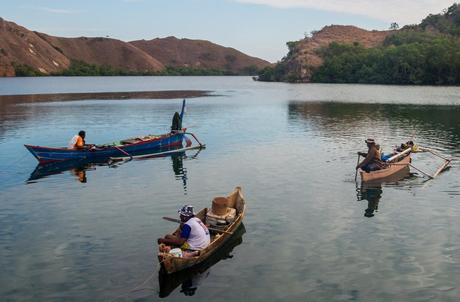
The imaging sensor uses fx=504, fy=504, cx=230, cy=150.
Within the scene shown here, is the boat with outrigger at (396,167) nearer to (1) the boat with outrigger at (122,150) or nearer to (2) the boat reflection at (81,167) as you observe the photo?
(2) the boat reflection at (81,167)

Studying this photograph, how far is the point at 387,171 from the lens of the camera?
3234 cm

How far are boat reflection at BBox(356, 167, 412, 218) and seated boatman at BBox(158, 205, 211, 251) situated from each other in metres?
10.3

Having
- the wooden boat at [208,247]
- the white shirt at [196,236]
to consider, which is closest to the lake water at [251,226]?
the wooden boat at [208,247]

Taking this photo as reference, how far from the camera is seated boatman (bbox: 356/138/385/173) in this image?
31.5 m

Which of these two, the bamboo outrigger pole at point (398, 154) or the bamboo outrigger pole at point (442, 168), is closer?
the bamboo outrigger pole at point (398, 154)

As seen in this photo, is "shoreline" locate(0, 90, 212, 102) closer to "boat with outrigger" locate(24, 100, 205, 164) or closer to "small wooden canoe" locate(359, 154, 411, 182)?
"boat with outrigger" locate(24, 100, 205, 164)

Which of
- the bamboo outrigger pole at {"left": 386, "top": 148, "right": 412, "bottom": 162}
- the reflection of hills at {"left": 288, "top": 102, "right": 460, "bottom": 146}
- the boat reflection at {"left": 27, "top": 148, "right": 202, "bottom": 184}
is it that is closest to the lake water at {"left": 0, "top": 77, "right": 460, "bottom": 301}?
the boat reflection at {"left": 27, "top": 148, "right": 202, "bottom": 184}

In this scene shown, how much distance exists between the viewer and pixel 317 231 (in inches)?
894

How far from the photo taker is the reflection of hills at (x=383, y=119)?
181 ft

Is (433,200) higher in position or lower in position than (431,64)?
lower

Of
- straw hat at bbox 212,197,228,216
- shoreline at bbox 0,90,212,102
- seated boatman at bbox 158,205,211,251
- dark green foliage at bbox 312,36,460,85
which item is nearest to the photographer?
seated boatman at bbox 158,205,211,251

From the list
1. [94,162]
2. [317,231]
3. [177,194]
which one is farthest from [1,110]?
[317,231]

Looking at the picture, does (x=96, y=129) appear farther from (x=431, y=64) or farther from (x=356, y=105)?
(x=431, y=64)

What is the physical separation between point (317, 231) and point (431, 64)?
151549 millimetres
